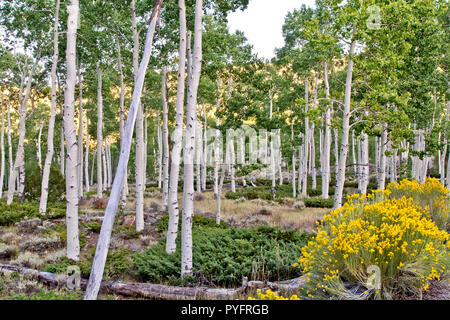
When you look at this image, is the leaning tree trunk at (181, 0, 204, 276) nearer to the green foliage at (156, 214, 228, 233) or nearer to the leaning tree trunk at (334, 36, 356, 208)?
the green foliage at (156, 214, 228, 233)

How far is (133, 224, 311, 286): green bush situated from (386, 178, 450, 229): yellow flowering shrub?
9.58ft

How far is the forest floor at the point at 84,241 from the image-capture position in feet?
17.3

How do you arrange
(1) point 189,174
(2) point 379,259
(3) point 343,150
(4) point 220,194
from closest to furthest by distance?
(2) point 379,259 < (1) point 189,174 < (3) point 343,150 < (4) point 220,194

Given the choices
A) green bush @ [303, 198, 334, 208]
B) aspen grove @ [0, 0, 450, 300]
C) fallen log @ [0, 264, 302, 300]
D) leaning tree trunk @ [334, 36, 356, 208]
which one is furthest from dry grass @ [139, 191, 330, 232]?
fallen log @ [0, 264, 302, 300]

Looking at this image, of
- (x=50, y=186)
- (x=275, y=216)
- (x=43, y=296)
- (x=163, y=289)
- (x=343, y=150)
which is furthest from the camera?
(x=50, y=186)

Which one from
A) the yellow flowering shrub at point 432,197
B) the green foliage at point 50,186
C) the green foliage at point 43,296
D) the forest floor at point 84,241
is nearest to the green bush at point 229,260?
the forest floor at point 84,241

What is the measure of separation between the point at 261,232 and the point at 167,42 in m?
9.86

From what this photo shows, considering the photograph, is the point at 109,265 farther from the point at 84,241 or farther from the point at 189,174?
the point at 84,241

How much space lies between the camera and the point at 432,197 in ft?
26.3

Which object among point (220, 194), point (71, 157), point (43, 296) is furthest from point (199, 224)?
point (43, 296)

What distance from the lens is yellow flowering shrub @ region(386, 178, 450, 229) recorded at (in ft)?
24.1

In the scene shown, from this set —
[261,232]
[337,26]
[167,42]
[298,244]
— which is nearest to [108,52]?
[167,42]

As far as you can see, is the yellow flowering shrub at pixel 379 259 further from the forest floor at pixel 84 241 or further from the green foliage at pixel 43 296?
the green foliage at pixel 43 296

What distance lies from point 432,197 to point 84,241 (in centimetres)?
999
